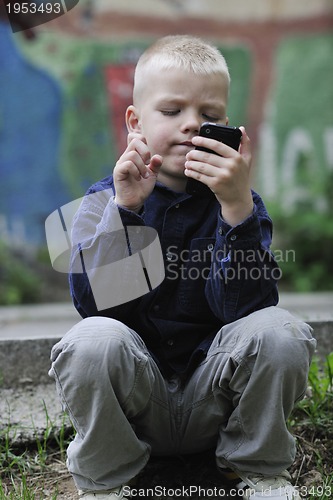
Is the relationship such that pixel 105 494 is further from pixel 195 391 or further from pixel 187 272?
pixel 187 272

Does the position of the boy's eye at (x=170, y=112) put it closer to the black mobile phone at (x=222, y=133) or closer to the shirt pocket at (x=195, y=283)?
the black mobile phone at (x=222, y=133)

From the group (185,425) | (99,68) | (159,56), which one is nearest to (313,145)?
(99,68)

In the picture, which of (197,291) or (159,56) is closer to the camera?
(197,291)

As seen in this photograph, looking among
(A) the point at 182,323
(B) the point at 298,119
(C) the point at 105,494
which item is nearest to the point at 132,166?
(A) the point at 182,323

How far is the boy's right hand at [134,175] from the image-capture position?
1.91 metres

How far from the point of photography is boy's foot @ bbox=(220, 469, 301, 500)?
1.82 metres

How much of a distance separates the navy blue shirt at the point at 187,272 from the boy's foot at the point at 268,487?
354mm

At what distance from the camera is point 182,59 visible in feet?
7.04

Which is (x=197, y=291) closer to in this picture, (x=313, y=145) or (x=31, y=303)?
(x=31, y=303)

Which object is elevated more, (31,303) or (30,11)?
(30,11)

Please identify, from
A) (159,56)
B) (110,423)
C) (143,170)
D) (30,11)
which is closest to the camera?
(110,423)

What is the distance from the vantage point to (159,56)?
2.22 meters

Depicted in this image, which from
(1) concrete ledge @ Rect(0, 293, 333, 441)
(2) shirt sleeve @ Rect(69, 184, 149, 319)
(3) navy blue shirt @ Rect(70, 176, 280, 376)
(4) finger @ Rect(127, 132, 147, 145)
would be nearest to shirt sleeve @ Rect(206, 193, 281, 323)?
(3) navy blue shirt @ Rect(70, 176, 280, 376)

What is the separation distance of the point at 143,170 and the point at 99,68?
4066 millimetres
